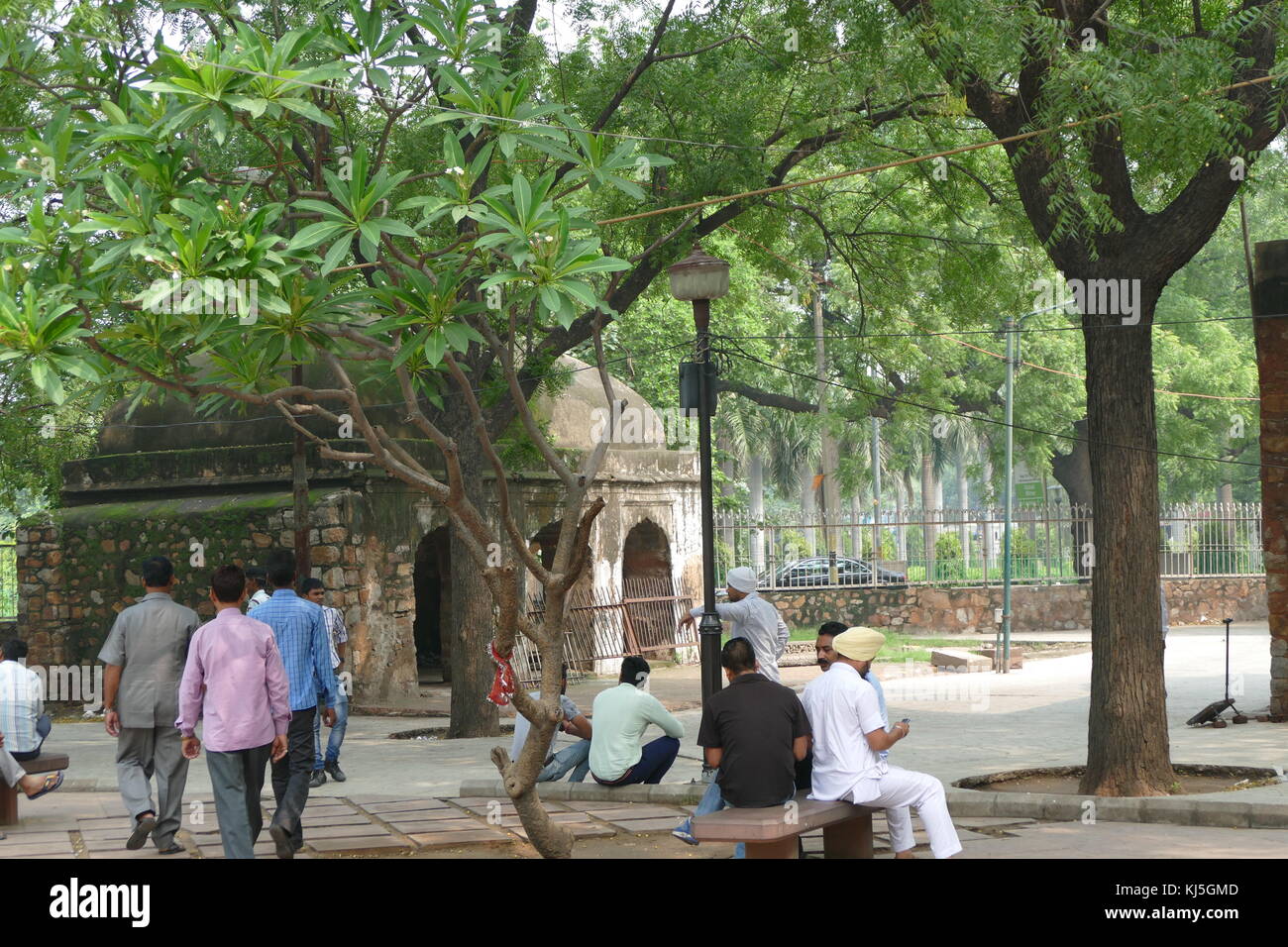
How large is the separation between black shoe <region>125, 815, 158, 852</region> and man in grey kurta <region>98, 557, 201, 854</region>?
0.07 m

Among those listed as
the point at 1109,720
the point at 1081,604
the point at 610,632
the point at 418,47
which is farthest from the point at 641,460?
the point at 418,47

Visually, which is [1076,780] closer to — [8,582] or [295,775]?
[295,775]

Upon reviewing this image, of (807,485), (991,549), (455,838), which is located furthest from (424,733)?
(807,485)

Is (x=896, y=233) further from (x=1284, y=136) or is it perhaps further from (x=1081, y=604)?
(x=1081, y=604)

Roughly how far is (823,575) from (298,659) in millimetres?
20348

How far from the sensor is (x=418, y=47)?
7.12 meters

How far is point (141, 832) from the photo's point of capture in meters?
7.53

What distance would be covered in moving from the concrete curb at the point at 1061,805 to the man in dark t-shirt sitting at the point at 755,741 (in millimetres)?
2262

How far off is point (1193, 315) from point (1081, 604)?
32.5ft

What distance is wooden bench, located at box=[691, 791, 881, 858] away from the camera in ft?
20.7

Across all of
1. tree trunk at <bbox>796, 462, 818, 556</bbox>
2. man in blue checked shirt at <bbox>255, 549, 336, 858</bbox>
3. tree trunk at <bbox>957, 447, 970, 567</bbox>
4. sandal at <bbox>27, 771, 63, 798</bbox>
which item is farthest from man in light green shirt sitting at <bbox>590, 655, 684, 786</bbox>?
tree trunk at <bbox>796, 462, 818, 556</bbox>

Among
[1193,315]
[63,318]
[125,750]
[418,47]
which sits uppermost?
[1193,315]

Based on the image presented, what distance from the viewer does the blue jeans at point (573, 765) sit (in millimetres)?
9375

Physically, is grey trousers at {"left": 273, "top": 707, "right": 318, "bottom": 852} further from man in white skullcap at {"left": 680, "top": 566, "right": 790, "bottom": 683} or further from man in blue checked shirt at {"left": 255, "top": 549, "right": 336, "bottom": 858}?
man in white skullcap at {"left": 680, "top": 566, "right": 790, "bottom": 683}
